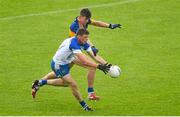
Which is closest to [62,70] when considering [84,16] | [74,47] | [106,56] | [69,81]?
[69,81]

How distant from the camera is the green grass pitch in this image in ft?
63.7

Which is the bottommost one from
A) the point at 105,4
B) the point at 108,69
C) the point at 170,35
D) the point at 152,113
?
the point at 152,113

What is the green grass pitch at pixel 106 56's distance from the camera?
19422 mm

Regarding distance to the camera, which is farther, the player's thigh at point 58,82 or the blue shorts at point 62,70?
the player's thigh at point 58,82

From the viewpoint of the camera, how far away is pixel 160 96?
65.9 feet

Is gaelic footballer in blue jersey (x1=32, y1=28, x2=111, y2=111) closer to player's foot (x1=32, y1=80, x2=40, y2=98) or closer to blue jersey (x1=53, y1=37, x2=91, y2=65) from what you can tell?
blue jersey (x1=53, y1=37, x2=91, y2=65)

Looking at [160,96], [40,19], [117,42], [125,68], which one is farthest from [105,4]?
[160,96]

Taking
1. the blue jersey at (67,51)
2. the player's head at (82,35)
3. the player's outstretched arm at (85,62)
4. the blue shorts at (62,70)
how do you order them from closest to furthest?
the player's outstretched arm at (85,62)
the player's head at (82,35)
the blue jersey at (67,51)
the blue shorts at (62,70)

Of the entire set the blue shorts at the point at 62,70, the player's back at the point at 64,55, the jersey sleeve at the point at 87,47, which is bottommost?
the blue shorts at the point at 62,70

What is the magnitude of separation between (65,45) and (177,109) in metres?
3.21

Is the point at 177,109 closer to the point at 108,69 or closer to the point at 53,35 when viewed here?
the point at 108,69

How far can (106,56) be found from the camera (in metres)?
24.6

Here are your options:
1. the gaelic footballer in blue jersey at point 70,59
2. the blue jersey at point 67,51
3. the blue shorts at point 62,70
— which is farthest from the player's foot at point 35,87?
the blue jersey at point 67,51

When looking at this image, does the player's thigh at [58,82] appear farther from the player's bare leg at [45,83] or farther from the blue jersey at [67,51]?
the blue jersey at [67,51]
